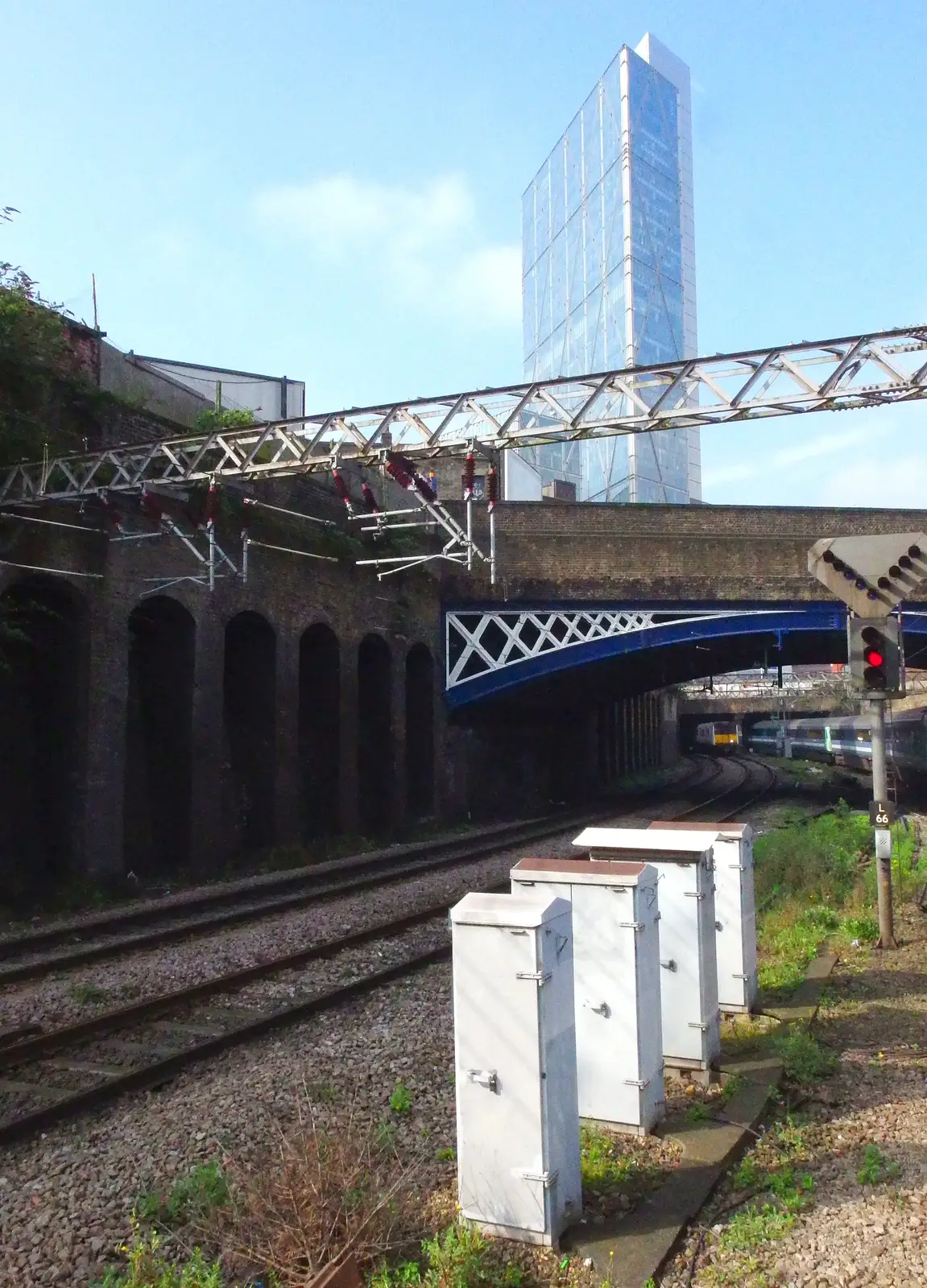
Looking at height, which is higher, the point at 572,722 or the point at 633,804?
the point at 572,722

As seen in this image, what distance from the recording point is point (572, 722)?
110ft

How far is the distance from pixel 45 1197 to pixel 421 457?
29.1 ft

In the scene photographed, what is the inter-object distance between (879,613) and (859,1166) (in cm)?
490

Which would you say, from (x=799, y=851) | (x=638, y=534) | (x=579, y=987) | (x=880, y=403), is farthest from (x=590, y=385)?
(x=638, y=534)

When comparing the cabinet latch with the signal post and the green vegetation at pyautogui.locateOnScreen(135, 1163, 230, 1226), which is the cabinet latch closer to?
the green vegetation at pyautogui.locateOnScreen(135, 1163, 230, 1226)

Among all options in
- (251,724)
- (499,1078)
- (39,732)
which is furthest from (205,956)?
(251,724)

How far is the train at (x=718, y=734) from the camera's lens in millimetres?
83831

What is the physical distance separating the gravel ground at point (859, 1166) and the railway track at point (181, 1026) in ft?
11.8

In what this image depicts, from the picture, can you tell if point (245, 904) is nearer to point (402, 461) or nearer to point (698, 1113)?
point (402, 461)

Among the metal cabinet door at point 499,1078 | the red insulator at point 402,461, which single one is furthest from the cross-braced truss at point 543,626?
the metal cabinet door at point 499,1078

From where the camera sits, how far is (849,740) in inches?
1499

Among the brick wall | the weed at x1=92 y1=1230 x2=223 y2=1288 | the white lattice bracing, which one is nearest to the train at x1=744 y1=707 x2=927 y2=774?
the brick wall

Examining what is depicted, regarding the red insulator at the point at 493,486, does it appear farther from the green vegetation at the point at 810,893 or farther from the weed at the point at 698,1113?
the weed at the point at 698,1113

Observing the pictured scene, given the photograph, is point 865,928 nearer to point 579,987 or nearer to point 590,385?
point 579,987
